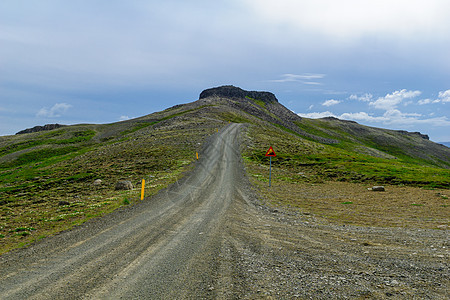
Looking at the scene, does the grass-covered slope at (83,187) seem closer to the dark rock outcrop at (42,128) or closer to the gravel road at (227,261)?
the gravel road at (227,261)

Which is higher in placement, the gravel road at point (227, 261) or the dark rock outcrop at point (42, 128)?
the dark rock outcrop at point (42, 128)

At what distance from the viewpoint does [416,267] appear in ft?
25.9

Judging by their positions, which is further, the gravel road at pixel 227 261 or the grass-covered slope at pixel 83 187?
the grass-covered slope at pixel 83 187

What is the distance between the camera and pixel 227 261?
8852 millimetres

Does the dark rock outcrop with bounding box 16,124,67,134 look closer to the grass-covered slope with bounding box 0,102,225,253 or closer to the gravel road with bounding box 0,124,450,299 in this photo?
the grass-covered slope with bounding box 0,102,225,253

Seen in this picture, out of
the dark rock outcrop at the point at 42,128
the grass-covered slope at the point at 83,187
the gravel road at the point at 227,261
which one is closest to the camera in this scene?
the gravel road at the point at 227,261

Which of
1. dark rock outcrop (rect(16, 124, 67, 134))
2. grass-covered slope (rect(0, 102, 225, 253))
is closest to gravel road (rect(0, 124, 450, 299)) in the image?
grass-covered slope (rect(0, 102, 225, 253))

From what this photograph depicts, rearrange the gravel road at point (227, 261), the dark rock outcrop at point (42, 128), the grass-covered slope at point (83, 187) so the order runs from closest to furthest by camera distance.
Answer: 1. the gravel road at point (227, 261)
2. the grass-covered slope at point (83, 187)
3. the dark rock outcrop at point (42, 128)

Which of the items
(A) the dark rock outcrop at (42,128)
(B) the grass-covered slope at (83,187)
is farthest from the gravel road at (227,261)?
(A) the dark rock outcrop at (42,128)

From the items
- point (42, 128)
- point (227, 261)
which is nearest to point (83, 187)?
point (227, 261)

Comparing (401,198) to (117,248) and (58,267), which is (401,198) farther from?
(58,267)

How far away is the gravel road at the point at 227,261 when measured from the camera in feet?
22.5

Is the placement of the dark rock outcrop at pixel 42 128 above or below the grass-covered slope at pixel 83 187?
above

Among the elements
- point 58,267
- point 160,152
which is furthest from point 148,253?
point 160,152
